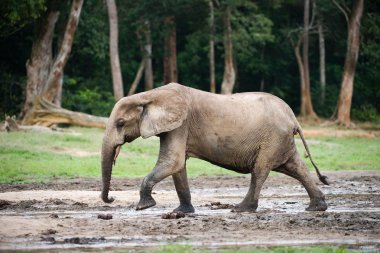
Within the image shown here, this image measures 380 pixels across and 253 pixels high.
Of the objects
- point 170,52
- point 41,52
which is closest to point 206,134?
point 41,52

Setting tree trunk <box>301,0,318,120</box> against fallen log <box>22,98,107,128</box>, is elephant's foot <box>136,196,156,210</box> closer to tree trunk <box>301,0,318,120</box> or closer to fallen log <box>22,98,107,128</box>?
fallen log <box>22,98,107,128</box>

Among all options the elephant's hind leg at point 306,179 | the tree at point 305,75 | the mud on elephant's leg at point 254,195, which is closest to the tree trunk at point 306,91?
the tree at point 305,75

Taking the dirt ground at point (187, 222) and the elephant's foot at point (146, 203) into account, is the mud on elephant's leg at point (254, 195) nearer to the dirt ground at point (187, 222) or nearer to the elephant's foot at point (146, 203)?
the dirt ground at point (187, 222)

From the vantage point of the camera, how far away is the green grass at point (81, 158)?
75.8ft

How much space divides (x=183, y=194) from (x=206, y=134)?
1001mm

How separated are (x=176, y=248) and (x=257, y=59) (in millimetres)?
40514

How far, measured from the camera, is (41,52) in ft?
120

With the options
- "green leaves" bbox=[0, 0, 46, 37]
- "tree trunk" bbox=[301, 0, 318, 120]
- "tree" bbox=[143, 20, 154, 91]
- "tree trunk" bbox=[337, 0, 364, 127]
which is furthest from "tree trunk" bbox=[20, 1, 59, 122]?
"tree trunk" bbox=[301, 0, 318, 120]

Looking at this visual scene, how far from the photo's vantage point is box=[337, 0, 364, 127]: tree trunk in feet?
140

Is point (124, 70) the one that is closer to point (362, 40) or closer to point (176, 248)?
point (362, 40)

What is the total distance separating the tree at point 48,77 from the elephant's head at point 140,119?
18.5 meters

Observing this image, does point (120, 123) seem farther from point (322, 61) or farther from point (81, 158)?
point (322, 61)

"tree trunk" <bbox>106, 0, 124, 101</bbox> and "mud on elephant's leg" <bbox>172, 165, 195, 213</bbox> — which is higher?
"tree trunk" <bbox>106, 0, 124, 101</bbox>

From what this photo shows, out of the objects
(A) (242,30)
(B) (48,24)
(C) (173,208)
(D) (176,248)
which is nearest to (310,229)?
(D) (176,248)
